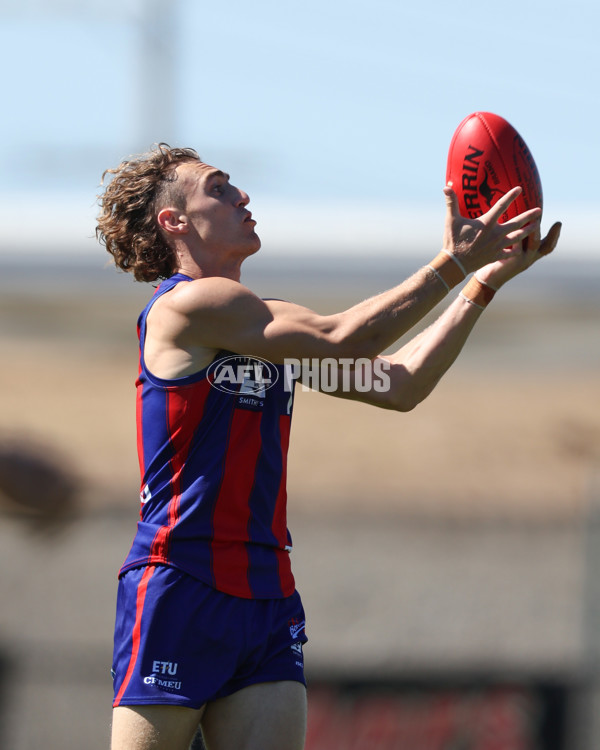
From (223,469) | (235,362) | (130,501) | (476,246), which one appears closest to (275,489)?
(223,469)

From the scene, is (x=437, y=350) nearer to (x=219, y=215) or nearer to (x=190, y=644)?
(x=219, y=215)

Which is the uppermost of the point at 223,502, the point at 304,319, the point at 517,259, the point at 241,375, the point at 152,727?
the point at 517,259

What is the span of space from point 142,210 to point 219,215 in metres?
0.26

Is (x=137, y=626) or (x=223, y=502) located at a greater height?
(x=223, y=502)

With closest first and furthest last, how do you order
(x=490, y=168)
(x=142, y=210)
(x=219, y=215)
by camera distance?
(x=219, y=215) → (x=142, y=210) → (x=490, y=168)

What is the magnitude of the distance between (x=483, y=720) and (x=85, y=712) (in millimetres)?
2554

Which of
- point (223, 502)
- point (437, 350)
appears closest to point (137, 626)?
point (223, 502)

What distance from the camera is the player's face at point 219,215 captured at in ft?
10.00

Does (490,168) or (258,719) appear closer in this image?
(258,719)

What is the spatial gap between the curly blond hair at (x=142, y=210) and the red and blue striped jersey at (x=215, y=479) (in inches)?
17.4

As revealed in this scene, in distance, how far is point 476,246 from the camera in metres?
2.87

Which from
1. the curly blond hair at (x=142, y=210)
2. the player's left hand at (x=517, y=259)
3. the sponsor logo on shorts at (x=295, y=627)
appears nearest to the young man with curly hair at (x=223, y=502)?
the sponsor logo on shorts at (x=295, y=627)

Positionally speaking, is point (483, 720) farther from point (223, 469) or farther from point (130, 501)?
point (130, 501)

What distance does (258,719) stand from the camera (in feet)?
8.78
